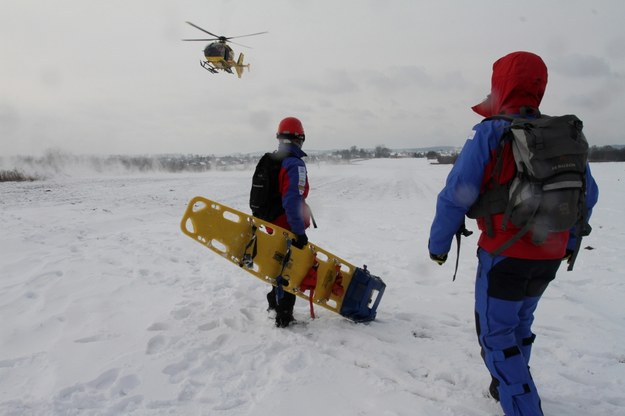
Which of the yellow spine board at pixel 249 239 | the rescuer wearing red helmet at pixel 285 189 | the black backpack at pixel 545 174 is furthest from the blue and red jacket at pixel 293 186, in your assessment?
the black backpack at pixel 545 174

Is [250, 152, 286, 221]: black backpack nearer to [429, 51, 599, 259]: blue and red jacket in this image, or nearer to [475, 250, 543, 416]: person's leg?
[429, 51, 599, 259]: blue and red jacket

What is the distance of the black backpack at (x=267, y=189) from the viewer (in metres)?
Answer: 4.06

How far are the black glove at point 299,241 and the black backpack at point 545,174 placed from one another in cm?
224

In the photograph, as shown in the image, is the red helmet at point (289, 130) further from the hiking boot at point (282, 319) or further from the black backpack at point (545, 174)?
the black backpack at point (545, 174)

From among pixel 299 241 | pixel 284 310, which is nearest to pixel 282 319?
pixel 284 310

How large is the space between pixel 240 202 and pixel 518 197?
1397cm

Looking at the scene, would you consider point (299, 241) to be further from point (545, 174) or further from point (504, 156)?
point (545, 174)

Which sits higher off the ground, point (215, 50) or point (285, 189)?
point (215, 50)

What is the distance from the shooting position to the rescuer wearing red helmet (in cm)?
397

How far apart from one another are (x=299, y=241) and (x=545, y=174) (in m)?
2.55

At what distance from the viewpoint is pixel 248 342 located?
3.72 meters

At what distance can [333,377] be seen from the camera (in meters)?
3.14

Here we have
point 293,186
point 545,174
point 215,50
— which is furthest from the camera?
point 215,50

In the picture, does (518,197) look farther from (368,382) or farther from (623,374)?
(623,374)
